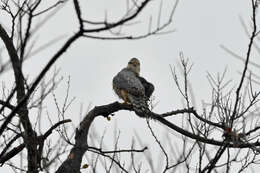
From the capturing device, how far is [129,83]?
9727 millimetres

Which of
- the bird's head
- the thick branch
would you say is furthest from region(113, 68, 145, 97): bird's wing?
the thick branch

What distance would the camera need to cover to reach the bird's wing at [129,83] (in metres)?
9.25

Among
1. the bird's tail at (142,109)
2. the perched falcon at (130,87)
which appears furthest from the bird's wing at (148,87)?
the bird's tail at (142,109)

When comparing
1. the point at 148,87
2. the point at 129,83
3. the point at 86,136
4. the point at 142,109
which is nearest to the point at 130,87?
the point at 129,83

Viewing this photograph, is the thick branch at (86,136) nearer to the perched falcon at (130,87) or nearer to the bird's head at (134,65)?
the perched falcon at (130,87)

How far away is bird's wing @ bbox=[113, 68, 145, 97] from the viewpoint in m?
9.25

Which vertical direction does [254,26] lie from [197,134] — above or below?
above

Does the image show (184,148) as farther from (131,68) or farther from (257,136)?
(131,68)

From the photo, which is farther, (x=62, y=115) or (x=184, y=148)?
(x=62, y=115)

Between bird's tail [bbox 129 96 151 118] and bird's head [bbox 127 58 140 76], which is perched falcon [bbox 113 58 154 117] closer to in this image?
bird's tail [bbox 129 96 151 118]

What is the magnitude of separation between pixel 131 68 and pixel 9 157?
7265 mm

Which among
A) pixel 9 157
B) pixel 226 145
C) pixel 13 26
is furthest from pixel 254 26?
pixel 9 157

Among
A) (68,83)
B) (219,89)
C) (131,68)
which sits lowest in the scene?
(219,89)

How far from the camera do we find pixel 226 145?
419 cm
